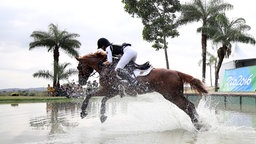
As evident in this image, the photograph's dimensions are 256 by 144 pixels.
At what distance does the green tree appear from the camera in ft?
132

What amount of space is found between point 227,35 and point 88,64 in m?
33.1

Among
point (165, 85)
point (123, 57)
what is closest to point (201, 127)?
point (165, 85)

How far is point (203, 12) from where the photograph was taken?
42.8 m

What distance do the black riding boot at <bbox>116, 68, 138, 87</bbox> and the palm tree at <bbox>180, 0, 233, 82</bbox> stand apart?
109 ft

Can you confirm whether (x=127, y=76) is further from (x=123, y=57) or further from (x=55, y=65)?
(x=55, y=65)

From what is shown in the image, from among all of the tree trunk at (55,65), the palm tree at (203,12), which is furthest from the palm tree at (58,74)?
the palm tree at (203,12)

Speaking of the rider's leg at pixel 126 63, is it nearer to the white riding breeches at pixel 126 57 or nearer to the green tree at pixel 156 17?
the white riding breeches at pixel 126 57

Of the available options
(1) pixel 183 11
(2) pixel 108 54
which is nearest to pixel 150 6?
(1) pixel 183 11

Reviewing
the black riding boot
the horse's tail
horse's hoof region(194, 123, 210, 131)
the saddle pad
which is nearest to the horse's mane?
the black riding boot

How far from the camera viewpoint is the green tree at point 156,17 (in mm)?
40156

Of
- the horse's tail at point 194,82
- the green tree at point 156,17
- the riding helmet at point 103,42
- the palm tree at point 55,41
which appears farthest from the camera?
the palm tree at point 55,41

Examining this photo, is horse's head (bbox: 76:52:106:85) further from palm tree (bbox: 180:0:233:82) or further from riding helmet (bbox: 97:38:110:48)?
palm tree (bbox: 180:0:233:82)

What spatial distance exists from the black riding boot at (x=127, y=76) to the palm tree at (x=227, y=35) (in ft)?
107

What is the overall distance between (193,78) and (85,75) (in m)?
2.68
